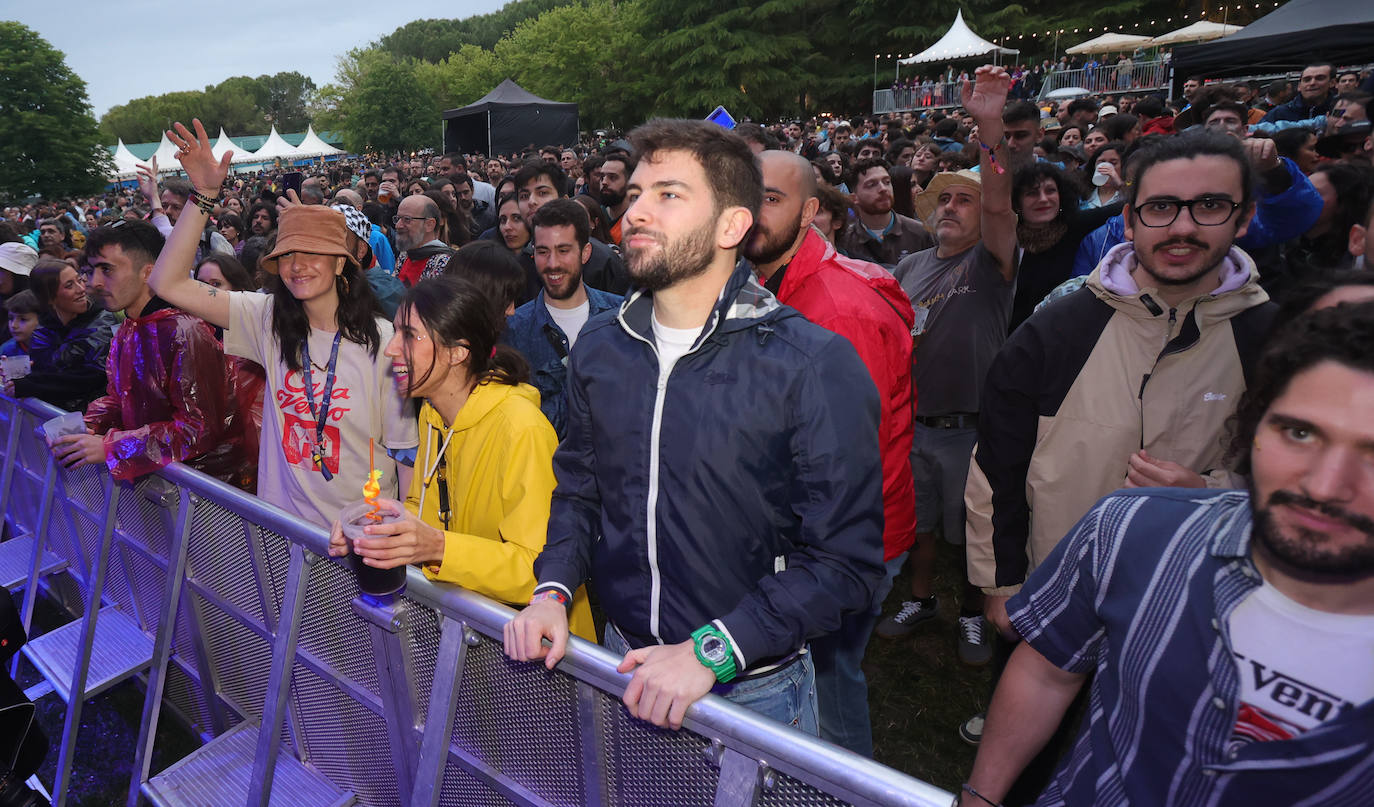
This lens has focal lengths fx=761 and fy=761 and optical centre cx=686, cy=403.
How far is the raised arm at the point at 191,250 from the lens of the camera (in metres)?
2.94

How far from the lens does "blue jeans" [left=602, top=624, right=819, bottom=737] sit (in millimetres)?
1858

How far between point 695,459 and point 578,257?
271 centimetres

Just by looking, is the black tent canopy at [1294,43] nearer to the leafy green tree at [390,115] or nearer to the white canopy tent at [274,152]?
the leafy green tree at [390,115]

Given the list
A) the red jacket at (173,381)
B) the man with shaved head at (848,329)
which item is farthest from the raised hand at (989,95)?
the red jacket at (173,381)

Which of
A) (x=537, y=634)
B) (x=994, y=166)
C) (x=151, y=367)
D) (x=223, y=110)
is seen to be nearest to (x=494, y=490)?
(x=537, y=634)

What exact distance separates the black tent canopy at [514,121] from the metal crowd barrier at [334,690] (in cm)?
2821

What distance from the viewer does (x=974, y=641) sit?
389 cm

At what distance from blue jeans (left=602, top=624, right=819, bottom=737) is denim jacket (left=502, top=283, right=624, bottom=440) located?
1.94m

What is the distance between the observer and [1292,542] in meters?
1.14

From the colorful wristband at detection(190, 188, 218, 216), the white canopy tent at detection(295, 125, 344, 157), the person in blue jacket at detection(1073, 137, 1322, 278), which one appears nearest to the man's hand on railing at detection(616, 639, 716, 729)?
the person in blue jacket at detection(1073, 137, 1322, 278)

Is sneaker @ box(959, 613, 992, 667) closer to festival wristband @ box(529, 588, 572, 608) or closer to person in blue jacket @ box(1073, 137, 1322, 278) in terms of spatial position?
person in blue jacket @ box(1073, 137, 1322, 278)

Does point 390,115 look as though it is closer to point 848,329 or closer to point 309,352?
point 309,352

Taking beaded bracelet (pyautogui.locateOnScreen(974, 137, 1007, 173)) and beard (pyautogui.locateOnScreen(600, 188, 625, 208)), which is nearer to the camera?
beaded bracelet (pyautogui.locateOnScreen(974, 137, 1007, 173))

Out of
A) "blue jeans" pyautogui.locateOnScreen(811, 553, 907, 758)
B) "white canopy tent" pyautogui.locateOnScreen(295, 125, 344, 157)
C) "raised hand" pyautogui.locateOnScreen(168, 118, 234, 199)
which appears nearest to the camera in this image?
"blue jeans" pyautogui.locateOnScreen(811, 553, 907, 758)
